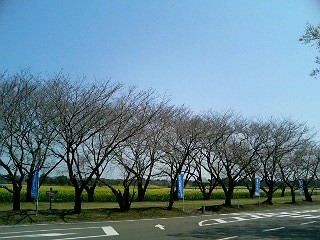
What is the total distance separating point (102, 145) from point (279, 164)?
21753mm

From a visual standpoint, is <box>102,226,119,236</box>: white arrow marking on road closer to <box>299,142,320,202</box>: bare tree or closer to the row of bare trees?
the row of bare trees

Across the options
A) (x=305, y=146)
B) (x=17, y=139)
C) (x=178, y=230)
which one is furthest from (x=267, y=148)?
(x=17, y=139)

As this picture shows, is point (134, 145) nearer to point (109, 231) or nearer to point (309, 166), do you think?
point (109, 231)

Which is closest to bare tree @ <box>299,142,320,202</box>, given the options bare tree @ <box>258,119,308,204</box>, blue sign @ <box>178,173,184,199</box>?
bare tree @ <box>258,119,308,204</box>

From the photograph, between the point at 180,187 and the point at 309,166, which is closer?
→ the point at 180,187

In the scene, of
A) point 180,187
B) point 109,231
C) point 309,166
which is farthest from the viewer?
point 309,166

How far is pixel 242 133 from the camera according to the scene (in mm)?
33312

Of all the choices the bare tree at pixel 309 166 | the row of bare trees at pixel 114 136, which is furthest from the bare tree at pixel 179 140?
the bare tree at pixel 309 166

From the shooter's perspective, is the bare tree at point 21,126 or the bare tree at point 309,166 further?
the bare tree at point 309,166

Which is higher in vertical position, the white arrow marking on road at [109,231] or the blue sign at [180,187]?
the blue sign at [180,187]

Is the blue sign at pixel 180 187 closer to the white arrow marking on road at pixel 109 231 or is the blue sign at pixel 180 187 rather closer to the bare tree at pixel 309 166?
the white arrow marking on road at pixel 109 231

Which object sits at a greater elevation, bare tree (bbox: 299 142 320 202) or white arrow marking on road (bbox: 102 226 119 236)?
bare tree (bbox: 299 142 320 202)

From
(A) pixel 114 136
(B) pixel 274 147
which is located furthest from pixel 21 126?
(B) pixel 274 147

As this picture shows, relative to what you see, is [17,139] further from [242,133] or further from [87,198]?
[242,133]
